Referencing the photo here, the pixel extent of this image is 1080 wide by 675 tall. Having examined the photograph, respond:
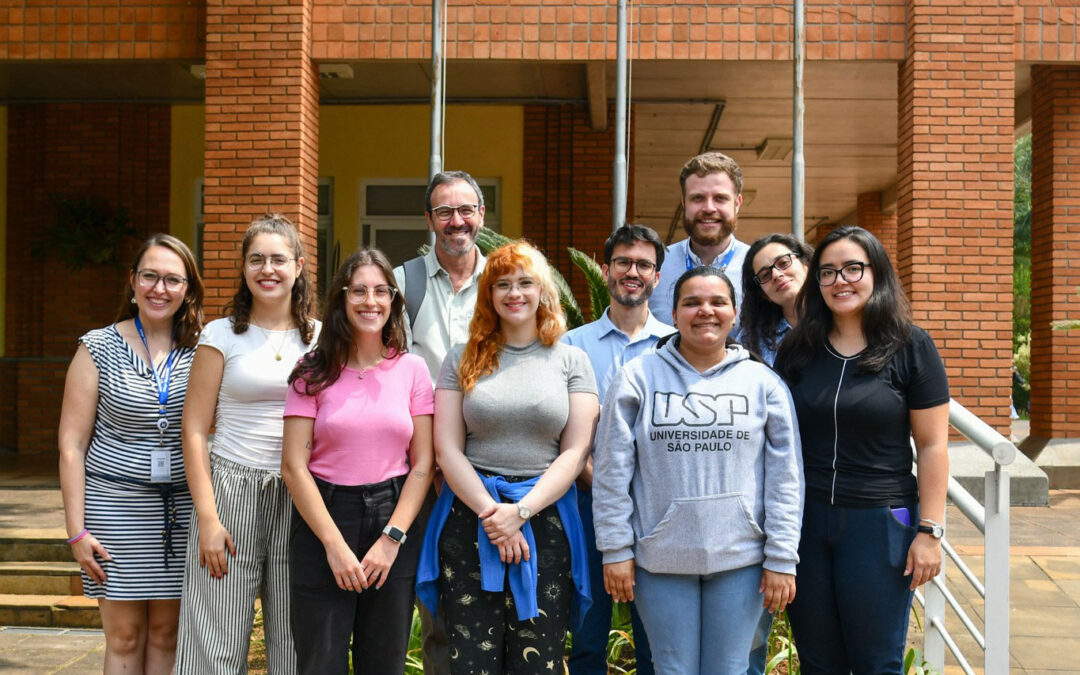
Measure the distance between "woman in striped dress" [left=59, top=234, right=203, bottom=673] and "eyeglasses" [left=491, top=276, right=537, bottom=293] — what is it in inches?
45.0

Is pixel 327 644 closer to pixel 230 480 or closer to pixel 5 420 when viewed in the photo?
pixel 230 480

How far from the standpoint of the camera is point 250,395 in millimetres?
3285

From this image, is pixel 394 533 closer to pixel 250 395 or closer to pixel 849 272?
Result: pixel 250 395

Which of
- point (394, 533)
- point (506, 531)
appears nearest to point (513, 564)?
point (506, 531)

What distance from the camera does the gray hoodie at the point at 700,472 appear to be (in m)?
2.98

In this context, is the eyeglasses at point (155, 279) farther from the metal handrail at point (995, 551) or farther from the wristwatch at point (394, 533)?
the metal handrail at point (995, 551)

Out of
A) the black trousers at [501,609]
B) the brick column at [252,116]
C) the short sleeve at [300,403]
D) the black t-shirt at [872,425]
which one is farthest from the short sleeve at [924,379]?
the brick column at [252,116]

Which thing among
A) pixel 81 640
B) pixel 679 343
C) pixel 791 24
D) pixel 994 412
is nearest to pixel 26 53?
pixel 81 640

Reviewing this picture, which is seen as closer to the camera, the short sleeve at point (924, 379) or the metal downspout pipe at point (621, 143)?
the short sleeve at point (924, 379)

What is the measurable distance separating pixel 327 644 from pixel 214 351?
3.28ft

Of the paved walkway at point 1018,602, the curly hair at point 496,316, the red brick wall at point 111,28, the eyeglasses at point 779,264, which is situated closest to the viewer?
the curly hair at point 496,316

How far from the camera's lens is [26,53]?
895 centimetres

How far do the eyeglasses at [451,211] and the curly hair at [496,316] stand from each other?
0.43 m

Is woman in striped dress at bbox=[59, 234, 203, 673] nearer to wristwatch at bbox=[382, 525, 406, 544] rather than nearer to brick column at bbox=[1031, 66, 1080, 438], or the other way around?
wristwatch at bbox=[382, 525, 406, 544]
